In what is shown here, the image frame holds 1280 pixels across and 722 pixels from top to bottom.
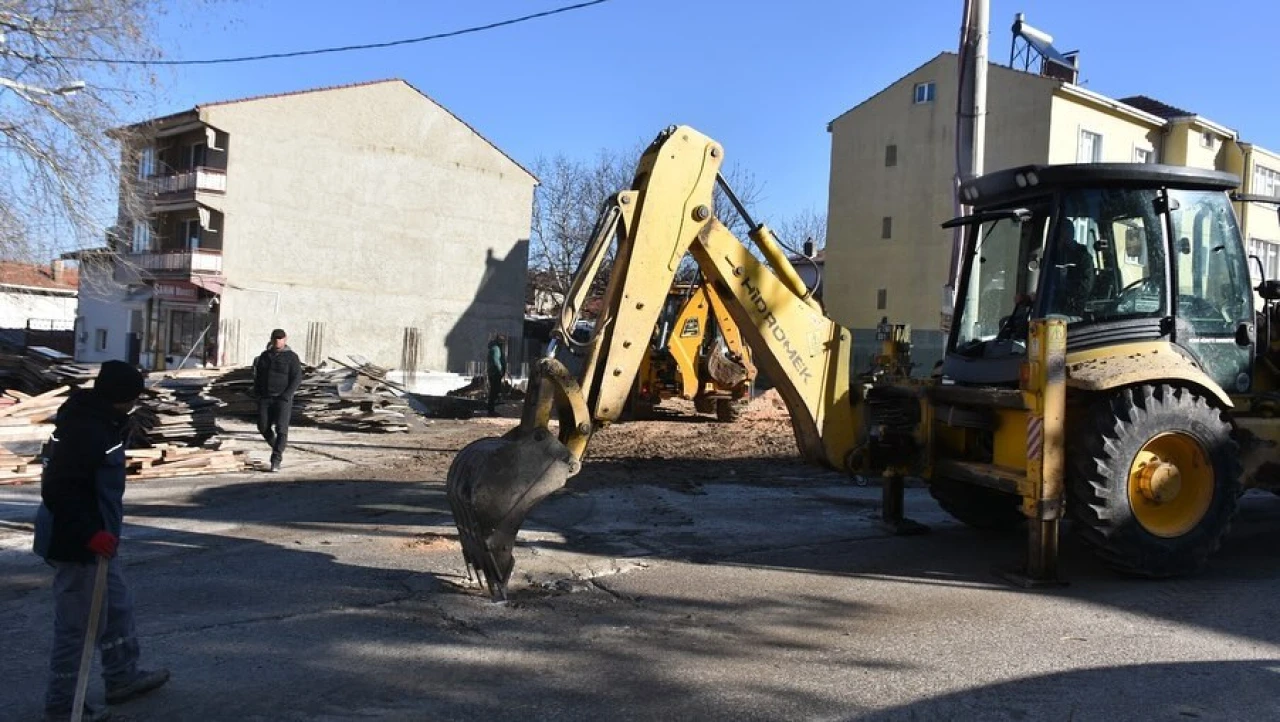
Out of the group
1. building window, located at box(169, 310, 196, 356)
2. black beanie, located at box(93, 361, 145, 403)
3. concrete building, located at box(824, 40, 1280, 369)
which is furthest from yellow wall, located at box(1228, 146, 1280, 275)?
building window, located at box(169, 310, 196, 356)

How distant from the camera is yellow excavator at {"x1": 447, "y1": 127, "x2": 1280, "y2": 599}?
6.37 meters

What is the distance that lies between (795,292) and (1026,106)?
25.5 meters

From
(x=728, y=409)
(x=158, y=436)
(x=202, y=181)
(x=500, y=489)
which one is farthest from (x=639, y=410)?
(x=202, y=181)

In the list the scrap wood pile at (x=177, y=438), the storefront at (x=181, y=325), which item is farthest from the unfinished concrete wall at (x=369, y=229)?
the scrap wood pile at (x=177, y=438)

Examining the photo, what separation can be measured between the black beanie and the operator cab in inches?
229

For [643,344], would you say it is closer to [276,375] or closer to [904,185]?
[276,375]

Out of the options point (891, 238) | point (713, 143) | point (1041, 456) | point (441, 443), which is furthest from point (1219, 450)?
point (891, 238)

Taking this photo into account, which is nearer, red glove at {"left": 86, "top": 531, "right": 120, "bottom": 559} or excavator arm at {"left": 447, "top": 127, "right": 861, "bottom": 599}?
red glove at {"left": 86, "top": 531, "right": 120, "bottom": 559}

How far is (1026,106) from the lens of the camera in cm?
2906

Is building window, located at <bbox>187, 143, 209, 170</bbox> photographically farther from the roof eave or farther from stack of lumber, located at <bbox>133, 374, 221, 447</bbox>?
the roof eave

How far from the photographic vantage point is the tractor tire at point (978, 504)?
842cm

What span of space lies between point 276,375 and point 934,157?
26112mm

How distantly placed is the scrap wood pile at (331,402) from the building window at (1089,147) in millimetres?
22769

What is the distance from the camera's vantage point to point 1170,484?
21.9 ft
